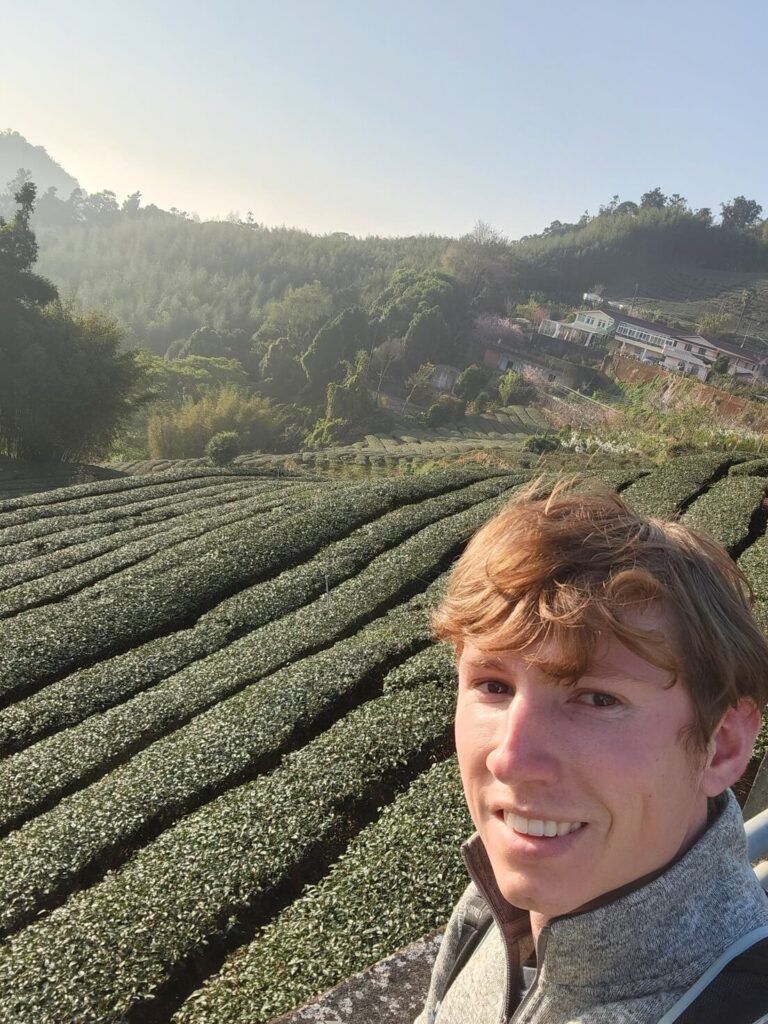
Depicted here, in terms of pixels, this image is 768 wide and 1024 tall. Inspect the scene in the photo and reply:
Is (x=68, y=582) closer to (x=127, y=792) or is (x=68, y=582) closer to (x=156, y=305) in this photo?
(x=127, y=792)

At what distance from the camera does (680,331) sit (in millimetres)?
73625

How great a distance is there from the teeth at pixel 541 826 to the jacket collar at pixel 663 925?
0.55 feet

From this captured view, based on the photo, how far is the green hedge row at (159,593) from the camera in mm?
10195

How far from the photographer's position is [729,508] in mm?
12812

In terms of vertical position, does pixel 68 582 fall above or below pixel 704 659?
below

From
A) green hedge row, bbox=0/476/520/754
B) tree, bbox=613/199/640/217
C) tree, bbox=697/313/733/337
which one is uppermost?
tree, bbox=613/199/640/217

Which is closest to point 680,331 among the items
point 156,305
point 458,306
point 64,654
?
point 458,306

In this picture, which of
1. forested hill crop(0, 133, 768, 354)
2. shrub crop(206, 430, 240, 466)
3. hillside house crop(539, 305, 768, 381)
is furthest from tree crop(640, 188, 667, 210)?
shrub crop(206, 430, 240, 466)

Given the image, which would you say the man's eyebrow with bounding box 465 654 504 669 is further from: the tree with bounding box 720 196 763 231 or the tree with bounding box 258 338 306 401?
the tree with bounding box 720 196 763 231

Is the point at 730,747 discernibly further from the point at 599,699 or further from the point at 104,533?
the point at 104,533

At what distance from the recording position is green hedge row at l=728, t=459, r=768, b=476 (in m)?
16.3

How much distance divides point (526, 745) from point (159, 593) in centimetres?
1116

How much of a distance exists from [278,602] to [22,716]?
4.20 meters

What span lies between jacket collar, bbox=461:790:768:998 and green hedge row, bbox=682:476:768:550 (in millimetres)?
10461
